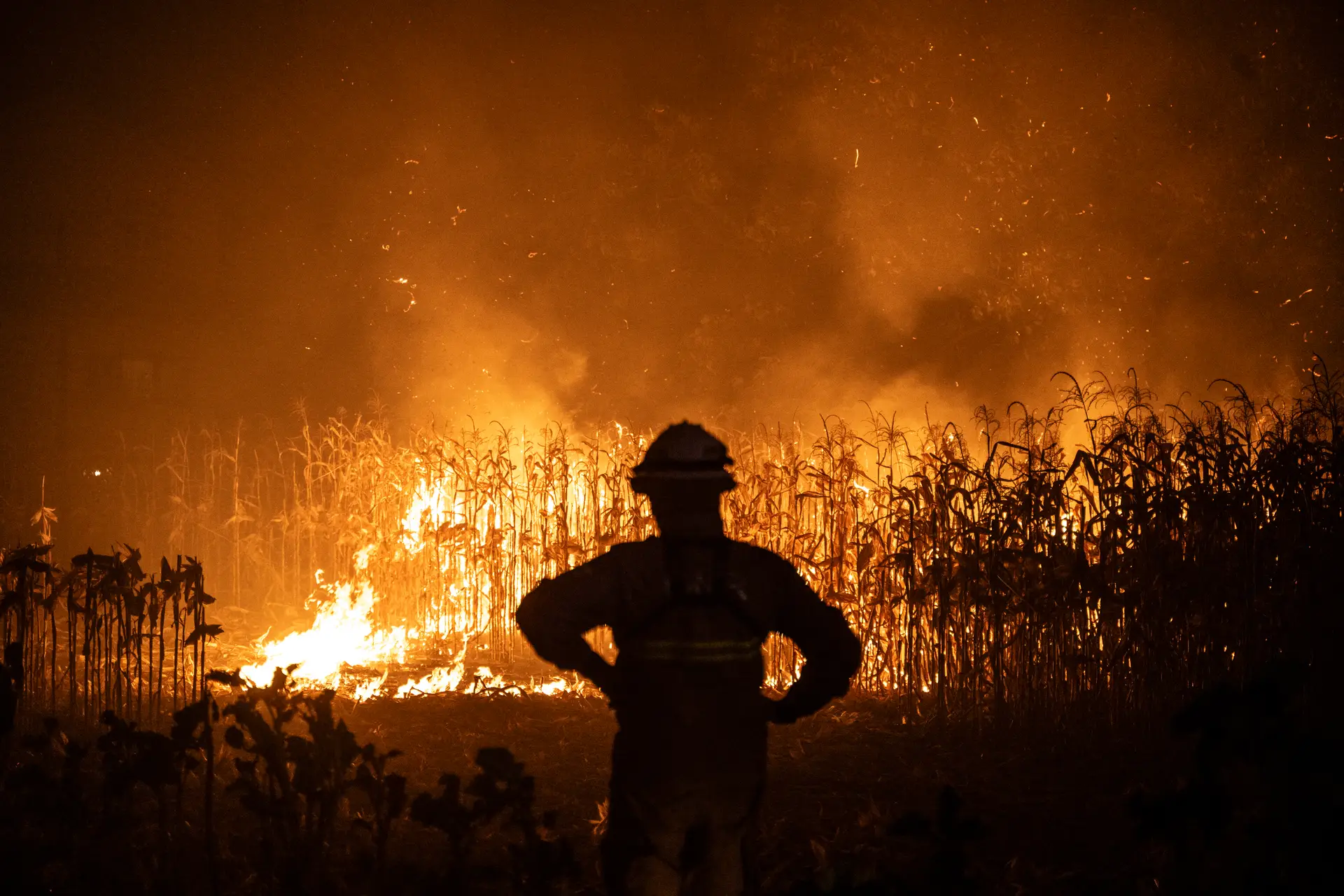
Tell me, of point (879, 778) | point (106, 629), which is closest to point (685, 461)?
point (879, 778)

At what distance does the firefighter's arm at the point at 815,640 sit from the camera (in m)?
2.98

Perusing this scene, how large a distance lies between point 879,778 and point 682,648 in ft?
10.7

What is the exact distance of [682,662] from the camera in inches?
112

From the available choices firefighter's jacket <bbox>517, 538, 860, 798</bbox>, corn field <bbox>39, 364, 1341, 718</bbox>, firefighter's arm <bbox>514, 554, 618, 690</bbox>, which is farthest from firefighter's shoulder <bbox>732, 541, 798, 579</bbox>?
corn field <bbox>39, 364, 1341, 718</bbox>

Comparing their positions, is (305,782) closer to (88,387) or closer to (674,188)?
(88,387)

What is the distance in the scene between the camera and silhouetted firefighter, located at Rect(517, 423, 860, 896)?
2852 millimetres

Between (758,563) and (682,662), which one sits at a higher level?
(758,563)

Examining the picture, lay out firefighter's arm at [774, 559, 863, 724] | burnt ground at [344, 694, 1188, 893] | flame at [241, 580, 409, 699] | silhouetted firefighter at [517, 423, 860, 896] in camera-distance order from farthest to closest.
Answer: flame at [241, 580, 409, 699]
burnt ground at [344, 694, 1188, 893]
firefighter's arm at [774, 559, 863, 724]
silhouetted firefighter at [517, 423, 860, 896]

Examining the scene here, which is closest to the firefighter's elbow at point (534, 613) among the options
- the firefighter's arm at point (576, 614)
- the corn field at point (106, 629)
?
the firefighter's arm at point (576, 614)

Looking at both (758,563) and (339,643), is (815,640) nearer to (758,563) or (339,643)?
(758,563)

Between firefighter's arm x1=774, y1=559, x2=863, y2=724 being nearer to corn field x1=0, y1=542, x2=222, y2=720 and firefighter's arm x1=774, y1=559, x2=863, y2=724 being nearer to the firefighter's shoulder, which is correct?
the firefighter's shoulder

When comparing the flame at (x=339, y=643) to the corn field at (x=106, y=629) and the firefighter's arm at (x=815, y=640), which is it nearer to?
the corn field at (x=106, y=629)

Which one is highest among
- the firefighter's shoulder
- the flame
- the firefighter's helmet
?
the firefighter's helmet

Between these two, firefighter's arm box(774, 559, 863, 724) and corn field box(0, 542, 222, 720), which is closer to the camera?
firefighter's arm box(774, 559, 863, 724)
